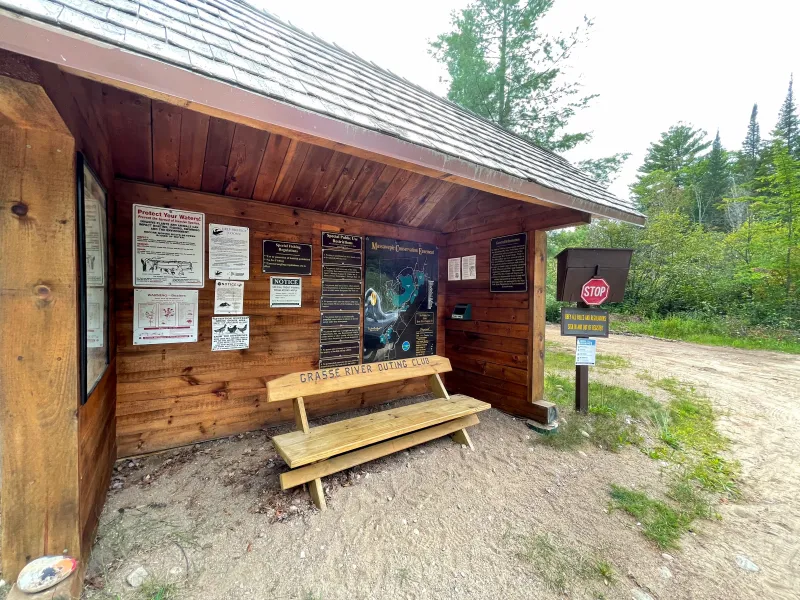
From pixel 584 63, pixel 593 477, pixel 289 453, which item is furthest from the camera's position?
pixel 584 63

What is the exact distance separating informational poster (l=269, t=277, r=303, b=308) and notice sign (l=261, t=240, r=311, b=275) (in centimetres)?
8

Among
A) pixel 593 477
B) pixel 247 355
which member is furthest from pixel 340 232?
pixel 593 477

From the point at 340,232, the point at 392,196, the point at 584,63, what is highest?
the point at 584,63

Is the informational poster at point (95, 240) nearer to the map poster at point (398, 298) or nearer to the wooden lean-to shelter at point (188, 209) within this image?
the wooden lean-to shelter at point (188, 209)

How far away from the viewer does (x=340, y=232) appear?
3.17m

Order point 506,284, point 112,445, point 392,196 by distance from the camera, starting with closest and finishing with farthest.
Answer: point 112,445 → point 392,196 → point 506,284

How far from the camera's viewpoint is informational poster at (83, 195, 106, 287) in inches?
59.6

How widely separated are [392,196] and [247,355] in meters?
2.09

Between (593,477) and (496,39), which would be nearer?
(593,477)

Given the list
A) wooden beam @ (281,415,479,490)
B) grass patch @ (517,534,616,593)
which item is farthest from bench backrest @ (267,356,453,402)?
grass patch @ (517,534,616,593)

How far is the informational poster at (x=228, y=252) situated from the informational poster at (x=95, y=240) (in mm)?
702

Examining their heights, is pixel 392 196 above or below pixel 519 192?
above

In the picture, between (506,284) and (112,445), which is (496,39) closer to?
(506,284)

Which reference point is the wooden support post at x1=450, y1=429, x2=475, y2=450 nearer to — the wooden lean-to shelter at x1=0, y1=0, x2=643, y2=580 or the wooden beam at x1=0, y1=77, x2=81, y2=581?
the wooden lean-to shelter at x1=0, y1=0, x2=643, y2=580
